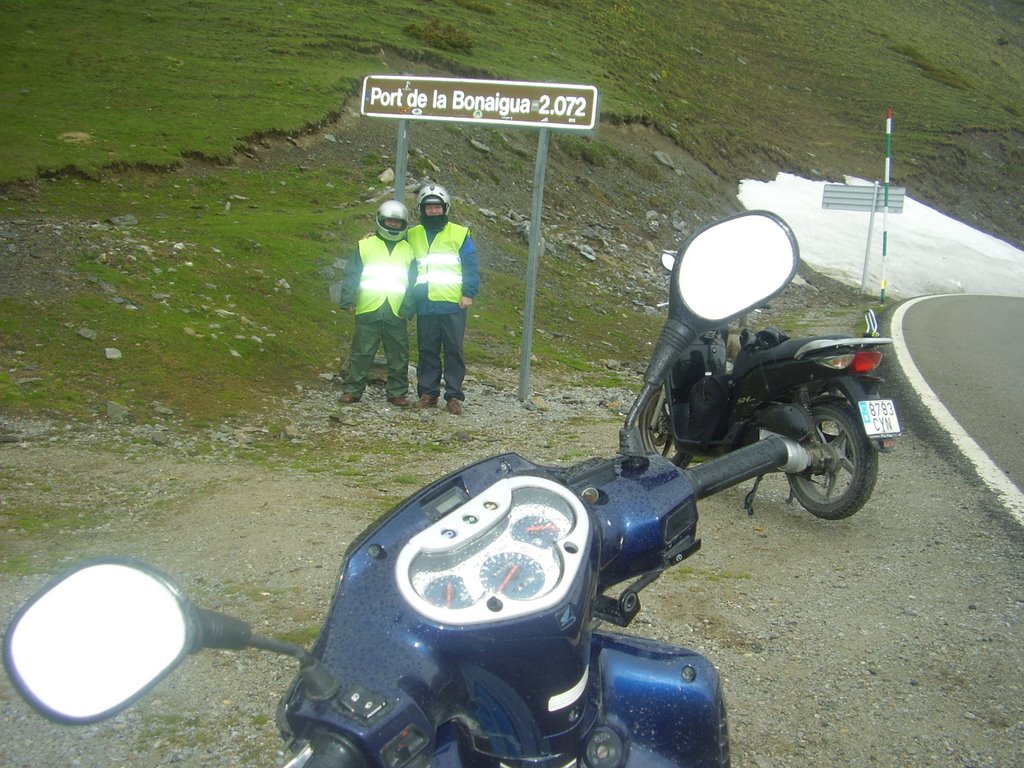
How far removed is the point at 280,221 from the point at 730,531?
10.3 meters

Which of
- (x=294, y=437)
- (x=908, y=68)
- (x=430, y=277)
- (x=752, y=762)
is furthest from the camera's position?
(x=908, y=68)

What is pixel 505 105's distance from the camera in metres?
9.29

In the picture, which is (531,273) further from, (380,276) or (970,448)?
(970,448)

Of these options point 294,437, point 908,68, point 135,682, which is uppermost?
point 908,68

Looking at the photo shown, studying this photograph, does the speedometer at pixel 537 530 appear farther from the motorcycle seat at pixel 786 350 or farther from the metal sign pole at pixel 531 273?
the metal sign pole at pixel 531 273

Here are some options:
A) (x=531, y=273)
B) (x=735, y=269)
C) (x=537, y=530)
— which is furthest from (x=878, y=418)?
(x=531, y=273)

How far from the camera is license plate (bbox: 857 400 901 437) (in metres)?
5.19

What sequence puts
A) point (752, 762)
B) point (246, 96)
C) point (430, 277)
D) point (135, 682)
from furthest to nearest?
point (246, 96) < point (430, 277) < point (752, 762) < point (135, 682)

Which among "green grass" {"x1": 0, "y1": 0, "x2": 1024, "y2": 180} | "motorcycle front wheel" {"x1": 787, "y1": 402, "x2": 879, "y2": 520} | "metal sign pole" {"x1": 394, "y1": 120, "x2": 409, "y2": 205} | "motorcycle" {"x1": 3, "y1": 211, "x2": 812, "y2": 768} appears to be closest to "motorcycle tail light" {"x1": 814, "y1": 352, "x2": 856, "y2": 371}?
"motorcycle front wheel" {"x1": 787, "y1": 402, "x2": 879, "y2": 520}

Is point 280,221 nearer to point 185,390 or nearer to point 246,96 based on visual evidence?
A: point 185,390

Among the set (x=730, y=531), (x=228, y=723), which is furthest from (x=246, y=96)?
(x=228, y=723)

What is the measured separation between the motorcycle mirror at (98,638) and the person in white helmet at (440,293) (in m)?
7.89

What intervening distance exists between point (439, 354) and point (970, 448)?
4560mm

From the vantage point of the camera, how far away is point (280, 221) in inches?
557
